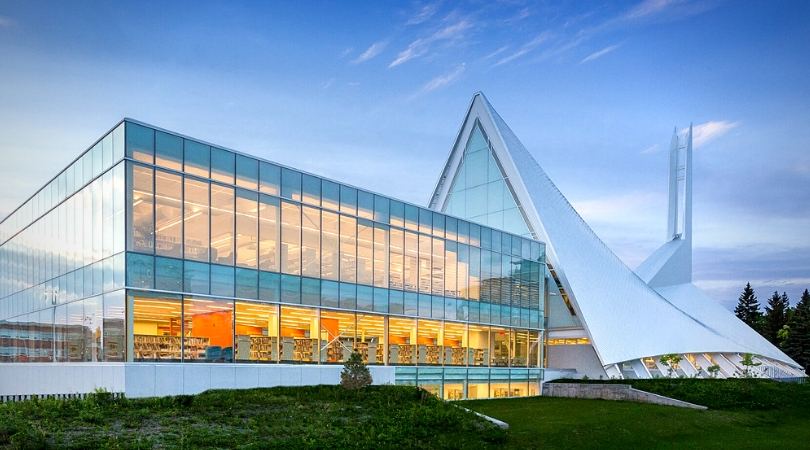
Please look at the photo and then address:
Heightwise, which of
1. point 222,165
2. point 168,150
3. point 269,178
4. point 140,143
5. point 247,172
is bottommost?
point 269,178

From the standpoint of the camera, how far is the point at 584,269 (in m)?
37.3

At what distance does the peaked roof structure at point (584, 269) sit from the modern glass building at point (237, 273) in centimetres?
559

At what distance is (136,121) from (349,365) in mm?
9575

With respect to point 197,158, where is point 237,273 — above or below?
below

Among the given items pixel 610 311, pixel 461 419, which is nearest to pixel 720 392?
pixel 610 311

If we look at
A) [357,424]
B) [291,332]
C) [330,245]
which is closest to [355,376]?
[291,332]

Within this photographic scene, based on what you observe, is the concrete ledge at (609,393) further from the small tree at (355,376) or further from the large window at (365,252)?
the small tree at (355,376)

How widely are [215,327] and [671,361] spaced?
78.9ft

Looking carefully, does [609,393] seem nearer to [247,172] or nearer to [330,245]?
[330,245]

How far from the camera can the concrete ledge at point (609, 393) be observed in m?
27.2

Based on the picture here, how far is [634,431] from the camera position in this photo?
19.6 metres

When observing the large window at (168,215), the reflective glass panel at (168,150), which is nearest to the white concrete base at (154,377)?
the large window at (168,215)

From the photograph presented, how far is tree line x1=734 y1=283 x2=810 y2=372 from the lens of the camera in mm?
59531

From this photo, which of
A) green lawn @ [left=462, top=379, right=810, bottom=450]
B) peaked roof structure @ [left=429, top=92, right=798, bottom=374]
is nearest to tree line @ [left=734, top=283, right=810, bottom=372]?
peaked roof structure @ [left=429, top=92, right=798, bottom=374]
